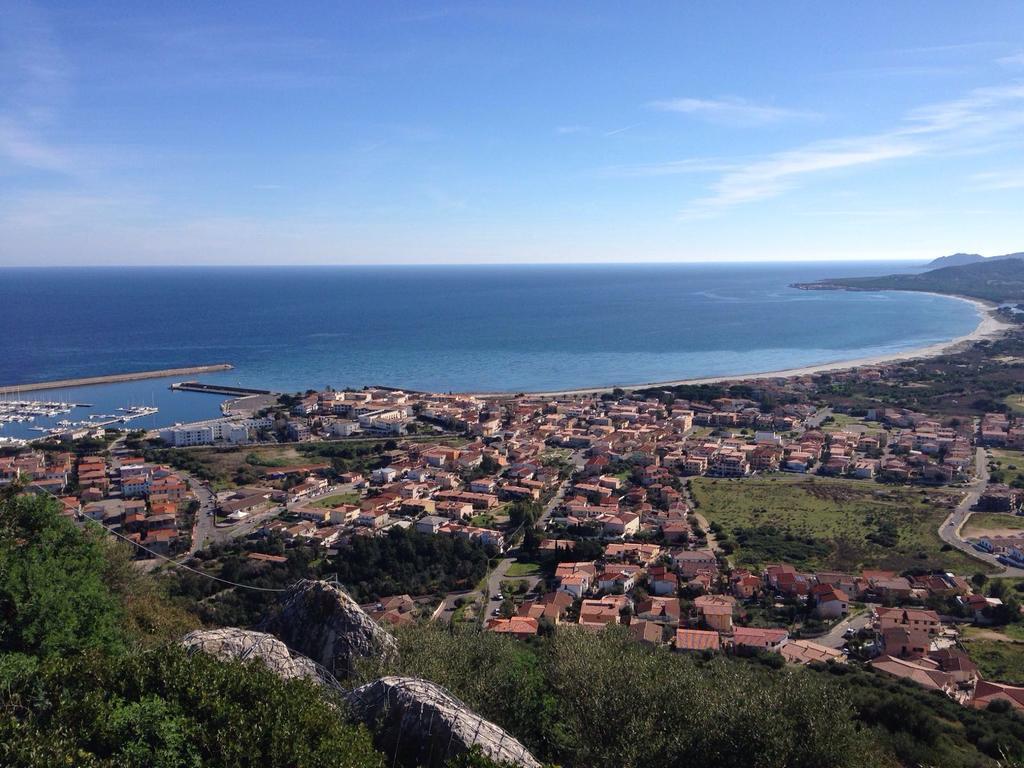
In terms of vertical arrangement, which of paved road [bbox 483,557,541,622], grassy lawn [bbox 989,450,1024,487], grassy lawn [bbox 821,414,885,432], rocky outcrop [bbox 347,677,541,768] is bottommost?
paved road [bbox 483,557,541,622]

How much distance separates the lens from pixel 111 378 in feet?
172

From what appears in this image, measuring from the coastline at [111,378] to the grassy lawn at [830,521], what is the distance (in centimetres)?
4168

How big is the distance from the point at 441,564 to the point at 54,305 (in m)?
103

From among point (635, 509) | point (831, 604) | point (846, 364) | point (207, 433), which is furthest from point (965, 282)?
point (207, 433)

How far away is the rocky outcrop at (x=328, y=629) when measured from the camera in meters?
9.62

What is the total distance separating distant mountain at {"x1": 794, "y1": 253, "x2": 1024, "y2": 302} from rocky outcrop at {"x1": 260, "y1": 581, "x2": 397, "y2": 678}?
13004 centimetres

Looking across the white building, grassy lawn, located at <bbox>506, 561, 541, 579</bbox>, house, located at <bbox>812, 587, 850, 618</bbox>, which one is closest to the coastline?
the white building

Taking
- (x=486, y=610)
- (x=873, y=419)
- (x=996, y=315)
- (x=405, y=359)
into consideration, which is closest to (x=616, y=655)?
(x=486, y=610)

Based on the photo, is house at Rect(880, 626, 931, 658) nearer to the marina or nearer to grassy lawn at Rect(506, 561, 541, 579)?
grassy lawn at Rect(506, 561, 541, 579)

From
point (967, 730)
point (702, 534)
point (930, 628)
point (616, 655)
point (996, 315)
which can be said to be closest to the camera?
point (616, 655)

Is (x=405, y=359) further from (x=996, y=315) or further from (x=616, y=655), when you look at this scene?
(x=996, y=315)

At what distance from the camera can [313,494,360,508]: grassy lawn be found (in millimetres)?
27848

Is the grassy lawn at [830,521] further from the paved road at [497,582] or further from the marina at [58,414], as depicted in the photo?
the marina at [58,414]

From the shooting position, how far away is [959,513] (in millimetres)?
26203
